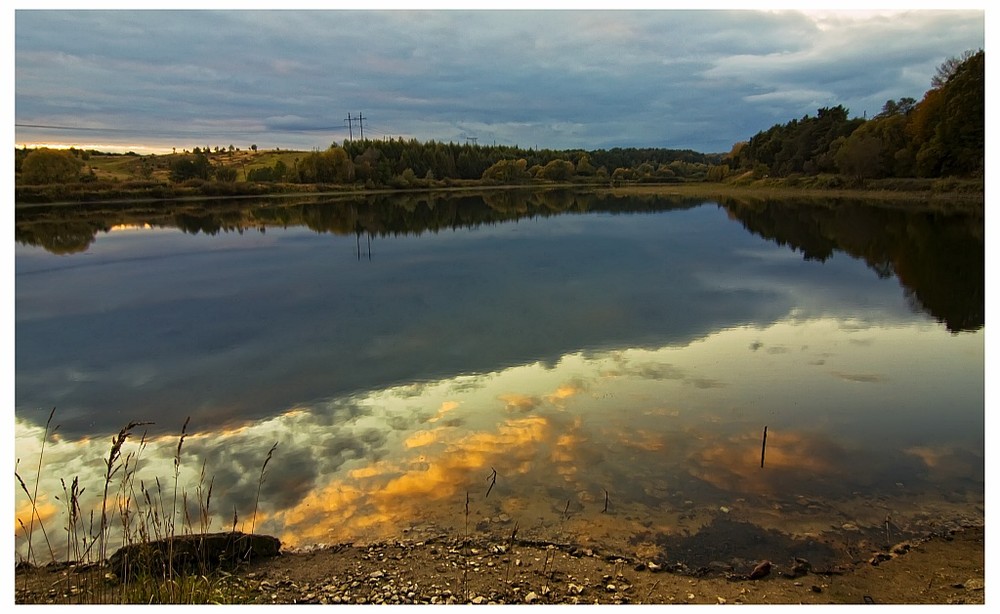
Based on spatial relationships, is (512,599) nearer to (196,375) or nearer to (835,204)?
(196,375)

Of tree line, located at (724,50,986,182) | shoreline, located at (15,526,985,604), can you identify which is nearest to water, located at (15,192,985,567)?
shoreline, located at (15,526,985,604)

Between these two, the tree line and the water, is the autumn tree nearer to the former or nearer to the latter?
the water

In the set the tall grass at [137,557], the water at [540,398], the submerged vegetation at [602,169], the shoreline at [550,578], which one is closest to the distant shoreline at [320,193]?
the submerged vegetation at [602,169]

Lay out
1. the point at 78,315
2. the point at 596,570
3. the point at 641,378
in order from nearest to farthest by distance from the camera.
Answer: the point at 596,570 → the point at 641,378 → the point at 78,315

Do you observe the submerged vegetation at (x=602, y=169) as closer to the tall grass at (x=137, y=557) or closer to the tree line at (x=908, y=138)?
the tree line at (x=908, y=138)

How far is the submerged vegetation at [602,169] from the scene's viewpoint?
1679 inches

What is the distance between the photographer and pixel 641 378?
31.3 ft

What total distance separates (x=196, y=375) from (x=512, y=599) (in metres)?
8.30

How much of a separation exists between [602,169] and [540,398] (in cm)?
13353

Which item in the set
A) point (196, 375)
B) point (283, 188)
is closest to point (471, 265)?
point (196, 375)

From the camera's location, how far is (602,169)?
13575cm

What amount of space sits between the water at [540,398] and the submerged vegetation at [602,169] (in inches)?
1118

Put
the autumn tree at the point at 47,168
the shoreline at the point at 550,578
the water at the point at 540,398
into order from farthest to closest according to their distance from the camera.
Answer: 1. the autumn tree at the point at 47,168
2. the water at the point at 540,398
3. the shoreline at the point at 550,578

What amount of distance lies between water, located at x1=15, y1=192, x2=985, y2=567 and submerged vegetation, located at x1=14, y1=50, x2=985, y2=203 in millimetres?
28396
